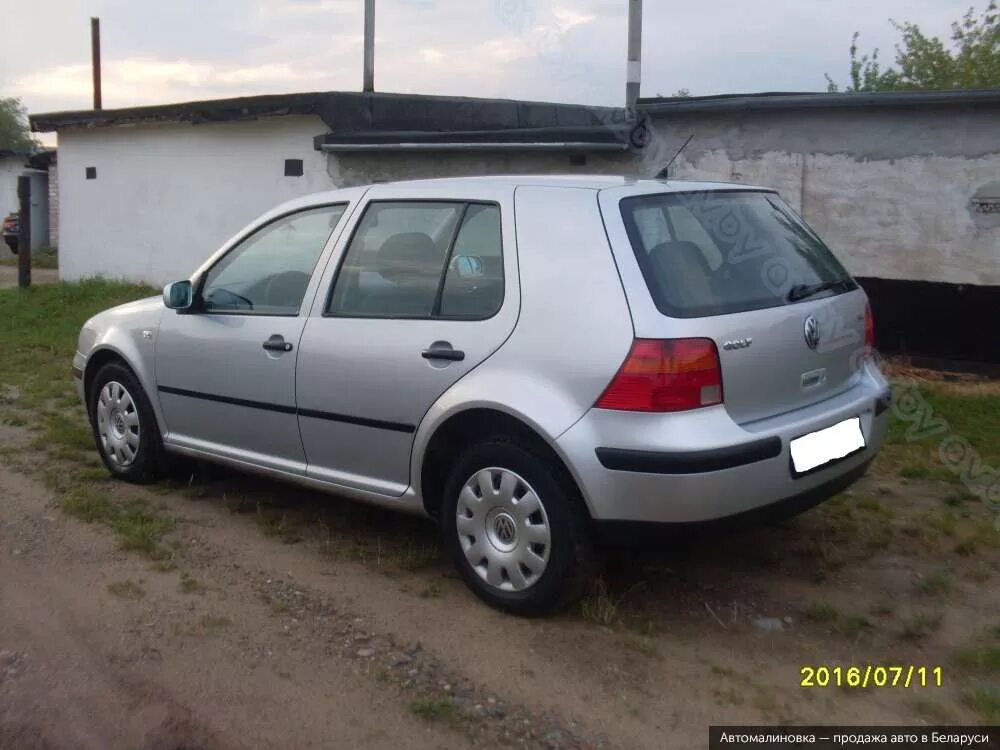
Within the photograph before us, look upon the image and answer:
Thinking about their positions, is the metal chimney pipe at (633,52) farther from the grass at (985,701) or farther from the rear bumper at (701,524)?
the grass at (985,701)

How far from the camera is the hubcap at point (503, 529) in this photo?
3895mm

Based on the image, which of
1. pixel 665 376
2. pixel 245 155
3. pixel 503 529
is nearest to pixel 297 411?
pixel 503 529

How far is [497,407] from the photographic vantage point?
12.8 feet

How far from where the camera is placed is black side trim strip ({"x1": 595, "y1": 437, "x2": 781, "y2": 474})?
3.55 metres

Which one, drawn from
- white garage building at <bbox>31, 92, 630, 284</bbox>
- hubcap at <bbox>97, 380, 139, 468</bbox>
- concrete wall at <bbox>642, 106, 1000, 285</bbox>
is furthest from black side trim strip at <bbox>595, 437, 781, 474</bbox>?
white garage building at <bbox>31, 92, 630, 284</bbox>

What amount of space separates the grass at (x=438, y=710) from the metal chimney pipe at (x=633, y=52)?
23.8ft

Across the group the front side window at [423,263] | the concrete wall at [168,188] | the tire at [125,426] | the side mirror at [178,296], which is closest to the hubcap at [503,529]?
the front side window at [423,263]

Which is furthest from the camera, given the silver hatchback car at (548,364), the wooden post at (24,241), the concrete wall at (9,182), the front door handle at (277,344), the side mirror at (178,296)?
the concrete wall at (9,182)

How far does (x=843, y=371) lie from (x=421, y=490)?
1.76m

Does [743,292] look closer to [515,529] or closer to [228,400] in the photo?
[515,529]

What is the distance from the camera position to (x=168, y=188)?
14.0 metres

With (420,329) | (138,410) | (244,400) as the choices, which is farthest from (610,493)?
(138,410)

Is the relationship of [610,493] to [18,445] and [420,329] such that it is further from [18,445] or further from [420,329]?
[18,445]

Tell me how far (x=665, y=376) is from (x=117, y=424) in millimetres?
3531
